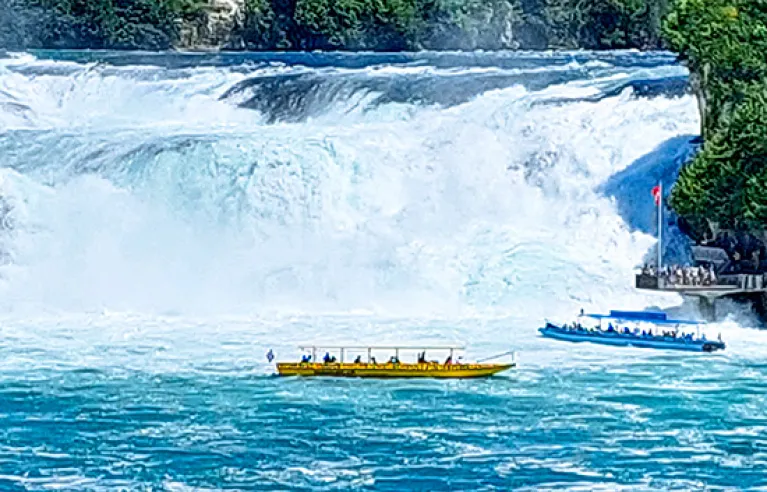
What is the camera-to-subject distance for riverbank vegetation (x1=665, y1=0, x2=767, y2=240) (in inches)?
1614

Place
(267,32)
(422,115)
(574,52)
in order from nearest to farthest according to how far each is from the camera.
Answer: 1. (422,115)
2. (574,52)
3. (267,32)

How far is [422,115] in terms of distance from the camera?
167ft

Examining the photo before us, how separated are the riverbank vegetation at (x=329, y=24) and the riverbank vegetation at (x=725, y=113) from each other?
34180 mm

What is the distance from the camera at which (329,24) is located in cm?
8181

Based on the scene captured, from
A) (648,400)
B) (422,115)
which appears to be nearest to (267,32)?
(422,115)

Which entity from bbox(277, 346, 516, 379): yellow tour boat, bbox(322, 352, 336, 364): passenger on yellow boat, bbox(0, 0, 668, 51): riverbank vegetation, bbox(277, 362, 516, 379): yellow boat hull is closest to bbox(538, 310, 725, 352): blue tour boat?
bbox(277, 346, 516, 379): yellow tour boat

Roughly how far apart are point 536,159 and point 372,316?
18.9ft

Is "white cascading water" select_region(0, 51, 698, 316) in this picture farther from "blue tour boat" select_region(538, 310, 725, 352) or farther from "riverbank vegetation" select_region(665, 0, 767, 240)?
"riverbank vegetation" select_region(665, 0, 767, 240)

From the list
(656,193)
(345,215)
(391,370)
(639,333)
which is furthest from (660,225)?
(391,370)

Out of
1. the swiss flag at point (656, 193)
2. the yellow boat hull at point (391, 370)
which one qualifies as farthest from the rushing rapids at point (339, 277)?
the swiss flag at point (656, 193)

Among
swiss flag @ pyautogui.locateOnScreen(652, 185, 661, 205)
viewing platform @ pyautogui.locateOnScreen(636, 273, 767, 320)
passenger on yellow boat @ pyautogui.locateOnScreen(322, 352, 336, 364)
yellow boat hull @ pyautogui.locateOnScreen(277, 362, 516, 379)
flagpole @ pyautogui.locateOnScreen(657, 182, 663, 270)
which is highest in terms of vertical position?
swiss flag @ pyautogui.locateOnScreen(652, 185, 661, 205)

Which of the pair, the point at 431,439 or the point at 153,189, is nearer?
the point at 431,439

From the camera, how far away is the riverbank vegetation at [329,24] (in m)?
80.2

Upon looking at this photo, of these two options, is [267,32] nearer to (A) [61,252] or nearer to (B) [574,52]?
(B) [574,52]
